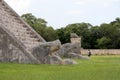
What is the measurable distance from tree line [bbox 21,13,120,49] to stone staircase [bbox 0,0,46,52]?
49.3m

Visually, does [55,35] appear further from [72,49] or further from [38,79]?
[38,79]

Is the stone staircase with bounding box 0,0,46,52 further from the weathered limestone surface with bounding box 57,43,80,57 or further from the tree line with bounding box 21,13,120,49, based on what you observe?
the tree line with bounding box 21,13,120,49

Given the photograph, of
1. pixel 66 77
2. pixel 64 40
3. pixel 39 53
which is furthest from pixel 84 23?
pixel 66 77

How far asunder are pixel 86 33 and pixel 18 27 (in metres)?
60.0

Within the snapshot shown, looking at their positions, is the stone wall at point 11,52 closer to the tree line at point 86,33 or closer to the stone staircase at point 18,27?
the stone staircase at point 18,27

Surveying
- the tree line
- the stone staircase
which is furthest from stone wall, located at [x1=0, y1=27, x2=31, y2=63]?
the tree line

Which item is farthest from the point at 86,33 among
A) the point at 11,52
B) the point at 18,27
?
the point at 11,52

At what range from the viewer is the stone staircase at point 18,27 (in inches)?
796

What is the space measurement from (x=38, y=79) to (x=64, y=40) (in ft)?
233

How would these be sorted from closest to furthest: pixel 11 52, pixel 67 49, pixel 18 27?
pixel 11 52 < pixel 18 27 < pixel 67 49

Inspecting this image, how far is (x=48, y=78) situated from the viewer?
10.9 metres

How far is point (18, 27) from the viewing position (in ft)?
72.6

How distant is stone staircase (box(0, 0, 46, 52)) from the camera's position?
20206 mm

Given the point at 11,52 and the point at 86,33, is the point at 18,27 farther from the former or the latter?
the point at 86,33
